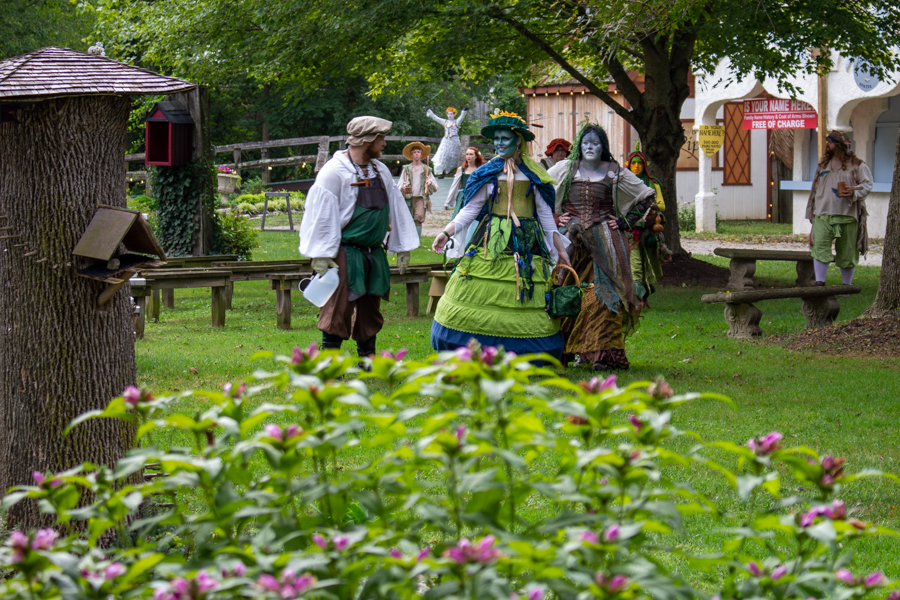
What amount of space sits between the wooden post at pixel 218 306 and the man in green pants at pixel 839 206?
7068mm

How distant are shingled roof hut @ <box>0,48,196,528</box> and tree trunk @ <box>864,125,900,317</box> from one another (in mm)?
7626

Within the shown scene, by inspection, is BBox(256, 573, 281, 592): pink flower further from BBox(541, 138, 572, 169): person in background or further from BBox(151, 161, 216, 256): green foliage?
BBox(151, 161, 216, 256): green foliage

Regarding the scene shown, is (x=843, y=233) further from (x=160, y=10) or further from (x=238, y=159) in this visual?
(x=238, y=159)

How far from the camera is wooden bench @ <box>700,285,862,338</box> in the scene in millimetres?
9609

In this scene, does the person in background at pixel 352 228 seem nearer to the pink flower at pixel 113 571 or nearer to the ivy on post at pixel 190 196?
the pink flower at pixel 113 571

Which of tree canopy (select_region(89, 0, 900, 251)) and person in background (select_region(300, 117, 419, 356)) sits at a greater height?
tree canopy (select_region(89, 0, 900, 251))

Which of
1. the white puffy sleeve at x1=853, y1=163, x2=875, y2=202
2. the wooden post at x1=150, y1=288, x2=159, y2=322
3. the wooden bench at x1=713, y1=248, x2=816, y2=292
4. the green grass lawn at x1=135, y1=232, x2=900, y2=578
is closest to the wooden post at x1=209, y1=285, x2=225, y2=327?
the green grass lawn at x1=135, y1=232, x2=900, y2=578

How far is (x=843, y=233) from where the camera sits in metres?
12.7

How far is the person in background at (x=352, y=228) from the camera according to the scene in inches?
270

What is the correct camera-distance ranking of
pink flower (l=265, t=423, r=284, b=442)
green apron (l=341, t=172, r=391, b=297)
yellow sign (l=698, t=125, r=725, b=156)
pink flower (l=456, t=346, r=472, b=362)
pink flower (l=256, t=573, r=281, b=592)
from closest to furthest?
pink flower (l=256, t=573, r=281, b=592)
pink flower (l=265, t=423, r=284, b=442)
pink flower (l=456, t=346, r=472, b=362)
green apron (l=341, t=172, r=391, b=297)
yellow sign (l=698, t=125, r=725, b=156)

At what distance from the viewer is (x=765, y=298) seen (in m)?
9.57

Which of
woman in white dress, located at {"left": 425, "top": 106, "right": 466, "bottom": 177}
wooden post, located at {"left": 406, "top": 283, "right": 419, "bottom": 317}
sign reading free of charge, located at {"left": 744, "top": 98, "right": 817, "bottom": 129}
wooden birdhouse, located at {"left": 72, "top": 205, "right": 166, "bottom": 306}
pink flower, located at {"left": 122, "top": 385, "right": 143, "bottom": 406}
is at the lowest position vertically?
wooden post, located at {"left": 406, "top": 283, "right": 419, "bottom": 317}

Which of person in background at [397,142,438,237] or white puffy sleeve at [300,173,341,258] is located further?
person in background at [397,142,438,237]

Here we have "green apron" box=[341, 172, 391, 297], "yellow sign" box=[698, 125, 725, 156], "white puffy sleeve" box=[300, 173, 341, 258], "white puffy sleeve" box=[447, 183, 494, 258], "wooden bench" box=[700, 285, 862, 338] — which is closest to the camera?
"white puffy sleeve" box=[300, 173, 341, 258]
